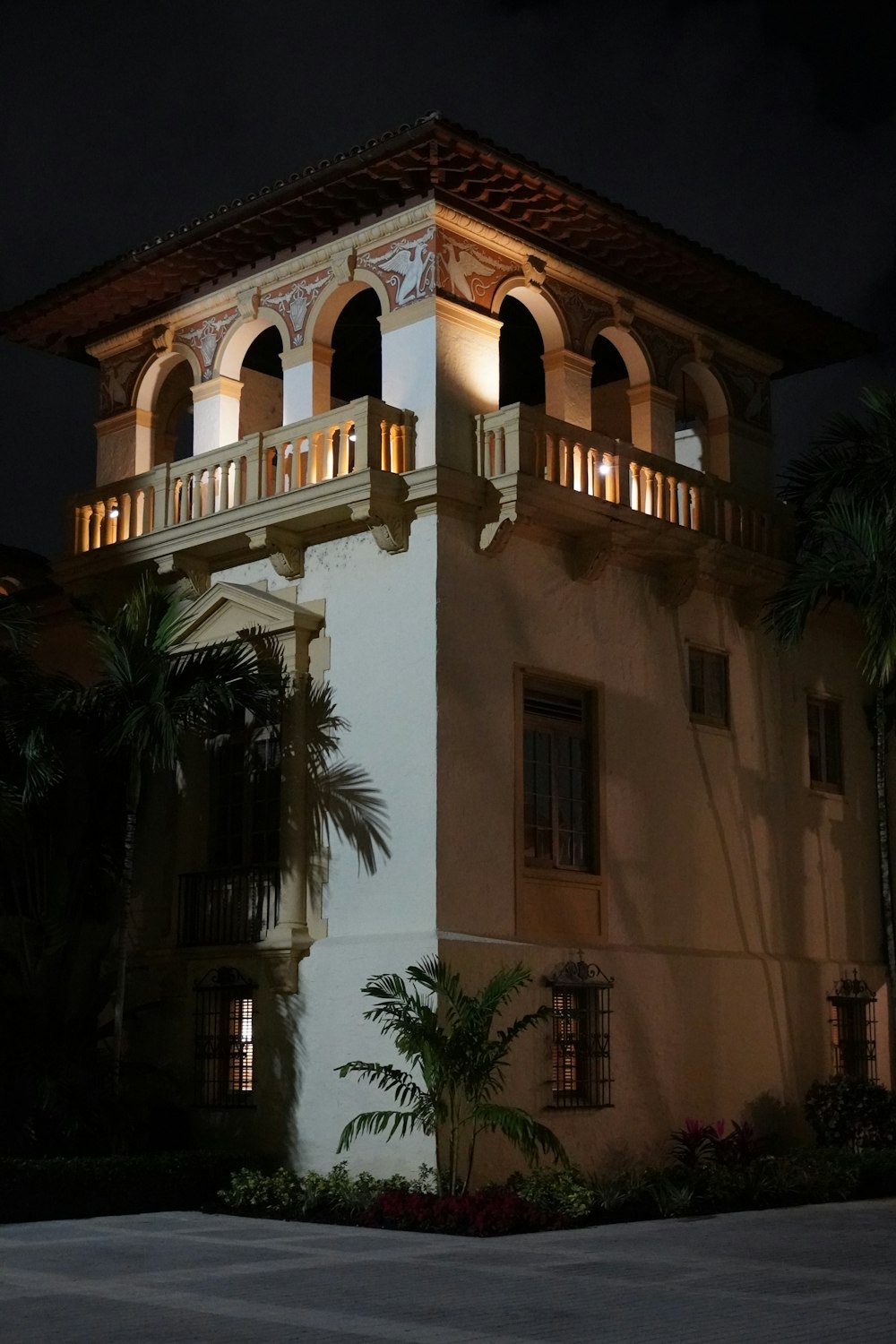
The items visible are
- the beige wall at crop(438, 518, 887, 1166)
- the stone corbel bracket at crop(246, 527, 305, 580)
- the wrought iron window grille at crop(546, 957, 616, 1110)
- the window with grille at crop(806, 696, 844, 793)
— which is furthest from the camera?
the window with grille at crop(806, 696, 844, 793)

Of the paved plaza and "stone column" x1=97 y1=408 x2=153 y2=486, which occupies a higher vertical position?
"stone column" x1=97 y1=408 x2=153 y2=486

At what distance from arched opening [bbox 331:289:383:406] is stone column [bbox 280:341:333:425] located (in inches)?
→ 44.6

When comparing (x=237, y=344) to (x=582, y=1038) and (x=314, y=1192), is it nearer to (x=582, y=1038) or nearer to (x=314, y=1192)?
(x=582, y=1038)

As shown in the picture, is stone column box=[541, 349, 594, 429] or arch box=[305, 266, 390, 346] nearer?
arch box=[305, 266, 390, 346]

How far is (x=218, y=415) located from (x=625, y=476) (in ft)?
17.1

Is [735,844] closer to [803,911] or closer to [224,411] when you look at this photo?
[803,911]

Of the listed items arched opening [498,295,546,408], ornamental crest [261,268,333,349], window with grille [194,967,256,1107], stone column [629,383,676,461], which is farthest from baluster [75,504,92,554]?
stone column [629,383,676,461]

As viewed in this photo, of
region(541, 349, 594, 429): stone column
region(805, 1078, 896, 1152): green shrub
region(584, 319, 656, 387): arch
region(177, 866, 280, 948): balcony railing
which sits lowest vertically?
region(805, 1078, 896, 1152): green shrub

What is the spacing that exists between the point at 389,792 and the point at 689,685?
16.0ft

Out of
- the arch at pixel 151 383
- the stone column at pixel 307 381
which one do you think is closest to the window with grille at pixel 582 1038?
the stone column at pixel 307 381

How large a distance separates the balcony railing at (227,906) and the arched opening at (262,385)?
6.14 m

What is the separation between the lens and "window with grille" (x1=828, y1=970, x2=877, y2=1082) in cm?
2288

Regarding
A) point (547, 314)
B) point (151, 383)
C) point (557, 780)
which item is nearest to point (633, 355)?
point (547, 314)

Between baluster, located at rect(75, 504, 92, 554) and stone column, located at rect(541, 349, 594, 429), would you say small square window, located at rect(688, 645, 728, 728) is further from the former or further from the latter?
baluster, located at rect(75, 504, 92, 554)
